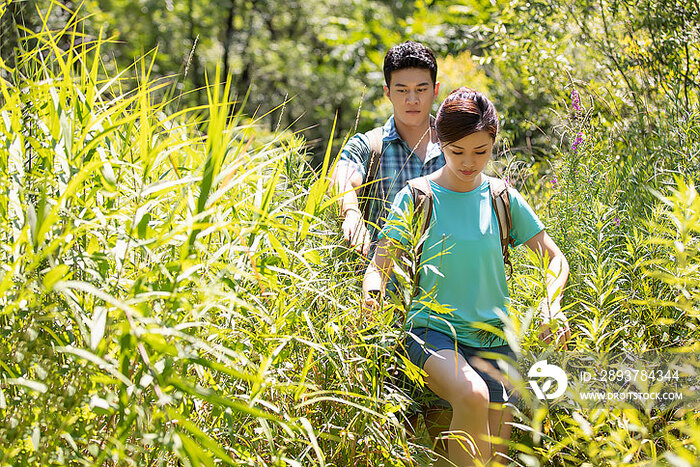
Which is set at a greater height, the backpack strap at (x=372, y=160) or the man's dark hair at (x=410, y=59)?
the man's dark hair at (x=410, y=59)

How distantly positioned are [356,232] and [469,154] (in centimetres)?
49

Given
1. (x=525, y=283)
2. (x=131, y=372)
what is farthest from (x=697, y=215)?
(x=131, y=372)

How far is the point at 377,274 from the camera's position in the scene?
2.41 meters

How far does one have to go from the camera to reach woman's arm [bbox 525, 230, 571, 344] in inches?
83.4

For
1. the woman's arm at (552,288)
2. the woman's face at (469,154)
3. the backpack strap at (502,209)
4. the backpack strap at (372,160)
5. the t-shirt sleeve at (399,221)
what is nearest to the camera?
the woman's arm at (552,288)

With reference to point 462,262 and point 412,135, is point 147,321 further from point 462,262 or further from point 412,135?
point 412,135

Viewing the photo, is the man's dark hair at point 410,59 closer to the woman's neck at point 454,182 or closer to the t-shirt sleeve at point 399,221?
Result: the woman's neck at point 454,182

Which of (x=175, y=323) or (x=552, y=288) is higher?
(x=175, y=323)

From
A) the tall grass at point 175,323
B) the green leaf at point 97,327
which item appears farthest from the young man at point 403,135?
the green leaf at point 97,327

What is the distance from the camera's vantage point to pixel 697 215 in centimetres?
196

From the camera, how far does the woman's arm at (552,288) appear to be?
212 centimetres

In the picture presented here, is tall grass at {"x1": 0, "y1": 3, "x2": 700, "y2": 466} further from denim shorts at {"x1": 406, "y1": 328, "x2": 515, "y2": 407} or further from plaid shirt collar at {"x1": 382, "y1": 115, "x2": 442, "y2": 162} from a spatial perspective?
plaid shirt collar at {"x1": 382, "y1": 115, "x2": 442, "y2": 162}

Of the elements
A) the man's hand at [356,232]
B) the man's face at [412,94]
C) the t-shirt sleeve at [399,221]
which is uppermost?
the man's face at [412,94]
